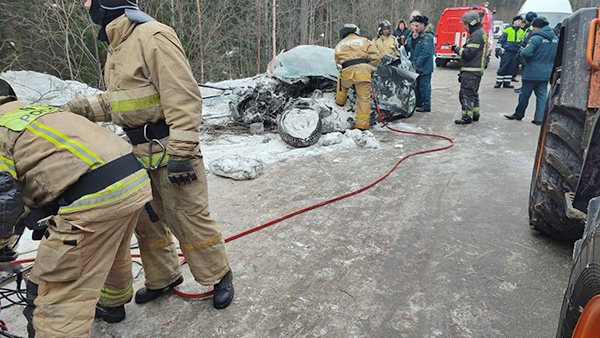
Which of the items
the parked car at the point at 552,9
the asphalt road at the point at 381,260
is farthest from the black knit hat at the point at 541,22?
the parked car at the point at 552,9

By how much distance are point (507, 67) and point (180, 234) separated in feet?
37.5

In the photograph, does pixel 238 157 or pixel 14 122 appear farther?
pixel 238 157

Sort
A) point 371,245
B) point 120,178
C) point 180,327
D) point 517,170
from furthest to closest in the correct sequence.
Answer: point 517,170
point 371,245
point 180,327
point 120,178

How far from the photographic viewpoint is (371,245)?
3240 mm

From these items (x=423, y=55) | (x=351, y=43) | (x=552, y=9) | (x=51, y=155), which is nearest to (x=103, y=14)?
(x=51, y=155)

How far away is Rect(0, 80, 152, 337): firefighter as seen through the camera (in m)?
1.68

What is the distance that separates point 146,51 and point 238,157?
2.84 meters

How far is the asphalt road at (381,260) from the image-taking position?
237 cm

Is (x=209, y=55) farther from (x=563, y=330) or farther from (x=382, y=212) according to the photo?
(x=563, y=330)

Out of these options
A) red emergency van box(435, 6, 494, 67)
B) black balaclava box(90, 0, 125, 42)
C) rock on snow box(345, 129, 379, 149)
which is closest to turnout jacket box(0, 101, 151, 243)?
black balaclava box(90, 0, 125, 42)

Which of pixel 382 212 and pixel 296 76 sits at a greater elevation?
pixel 296 76

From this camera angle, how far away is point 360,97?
6.39 m

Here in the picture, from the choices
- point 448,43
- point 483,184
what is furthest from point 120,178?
point 448,43

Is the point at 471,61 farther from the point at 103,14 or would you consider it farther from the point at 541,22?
the point at 103,14
